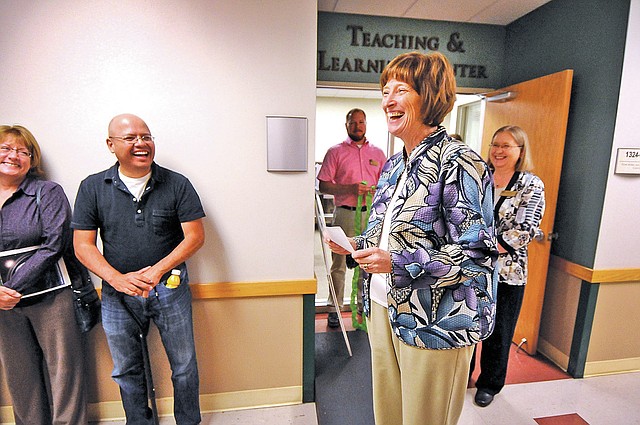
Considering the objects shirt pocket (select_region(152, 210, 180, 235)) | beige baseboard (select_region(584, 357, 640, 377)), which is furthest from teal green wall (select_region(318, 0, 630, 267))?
shirt pocket (select_region(152, 210, 180, 235))

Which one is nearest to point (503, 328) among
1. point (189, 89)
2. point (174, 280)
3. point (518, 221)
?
point (518, 221)

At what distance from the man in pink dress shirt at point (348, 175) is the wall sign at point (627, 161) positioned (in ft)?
5.05

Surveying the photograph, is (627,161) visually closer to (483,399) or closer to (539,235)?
(539,235)

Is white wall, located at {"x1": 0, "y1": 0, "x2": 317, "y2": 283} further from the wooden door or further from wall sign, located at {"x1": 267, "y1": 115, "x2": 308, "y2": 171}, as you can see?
the wooden door

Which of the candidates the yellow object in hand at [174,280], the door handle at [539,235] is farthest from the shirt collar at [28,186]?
the door handle at [539,235]

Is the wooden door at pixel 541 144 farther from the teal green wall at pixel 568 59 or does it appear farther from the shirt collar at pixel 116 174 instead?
the shirt collar at pixel 116 174

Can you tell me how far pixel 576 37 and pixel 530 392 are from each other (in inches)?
88.2

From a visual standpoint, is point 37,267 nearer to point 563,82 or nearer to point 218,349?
point 218,349

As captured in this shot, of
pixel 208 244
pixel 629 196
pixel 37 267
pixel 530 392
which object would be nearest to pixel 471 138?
pixel 629 196

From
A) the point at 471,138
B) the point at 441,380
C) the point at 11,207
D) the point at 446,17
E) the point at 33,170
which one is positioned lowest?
the point at 441,380

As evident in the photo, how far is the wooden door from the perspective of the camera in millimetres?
2334

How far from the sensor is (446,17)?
→ 274cm

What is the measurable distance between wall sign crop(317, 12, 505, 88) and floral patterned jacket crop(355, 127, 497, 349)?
1857mm

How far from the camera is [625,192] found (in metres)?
2.16
